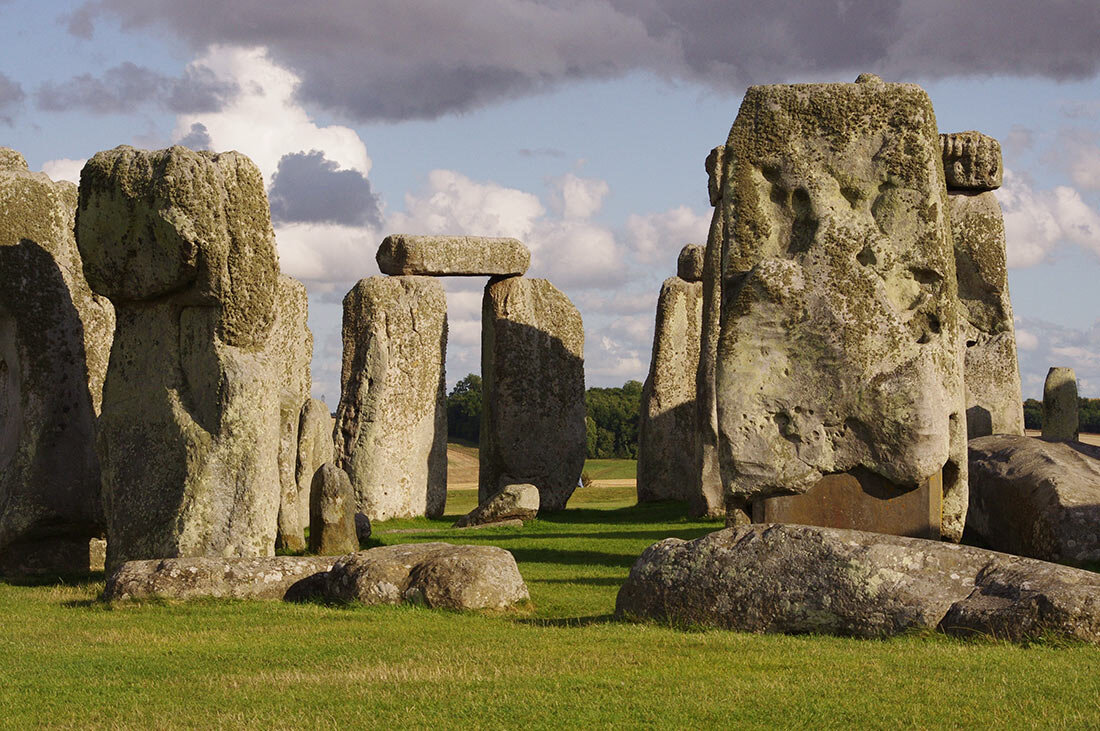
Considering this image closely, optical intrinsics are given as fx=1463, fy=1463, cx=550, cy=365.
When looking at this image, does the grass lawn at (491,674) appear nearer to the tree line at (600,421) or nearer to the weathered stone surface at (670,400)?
the weathered stone surface at (670,400)

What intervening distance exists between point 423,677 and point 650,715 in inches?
53.3

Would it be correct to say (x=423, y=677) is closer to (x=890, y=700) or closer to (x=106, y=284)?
(x=890, y=700)

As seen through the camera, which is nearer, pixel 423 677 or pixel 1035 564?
pixel 423 677

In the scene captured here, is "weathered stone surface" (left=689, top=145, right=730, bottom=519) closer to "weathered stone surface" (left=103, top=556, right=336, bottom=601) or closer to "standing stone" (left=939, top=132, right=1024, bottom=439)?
"standing stone" (left=939, top=132, right=1024, bottom=439)

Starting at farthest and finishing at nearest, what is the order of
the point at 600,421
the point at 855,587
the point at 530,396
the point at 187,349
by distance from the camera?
the point at 600,421, the point at 530,396, the point at 187,349, the point at 855,587

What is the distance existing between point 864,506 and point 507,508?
28.0 feet

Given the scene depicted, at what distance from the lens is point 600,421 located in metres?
56.7

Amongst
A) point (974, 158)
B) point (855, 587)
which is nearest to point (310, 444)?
point (974, 158)

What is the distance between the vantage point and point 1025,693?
6449 mm

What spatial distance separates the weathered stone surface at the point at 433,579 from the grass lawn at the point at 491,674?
14 cm

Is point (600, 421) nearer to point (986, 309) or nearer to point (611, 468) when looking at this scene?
point (611, 468)

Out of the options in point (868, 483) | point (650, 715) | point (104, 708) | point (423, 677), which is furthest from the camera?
point (868, 483)

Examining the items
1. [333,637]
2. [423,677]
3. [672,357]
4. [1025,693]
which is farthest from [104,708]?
[672,357]

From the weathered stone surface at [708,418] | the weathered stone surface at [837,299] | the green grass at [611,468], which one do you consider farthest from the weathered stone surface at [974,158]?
the green grass at [611,468]
